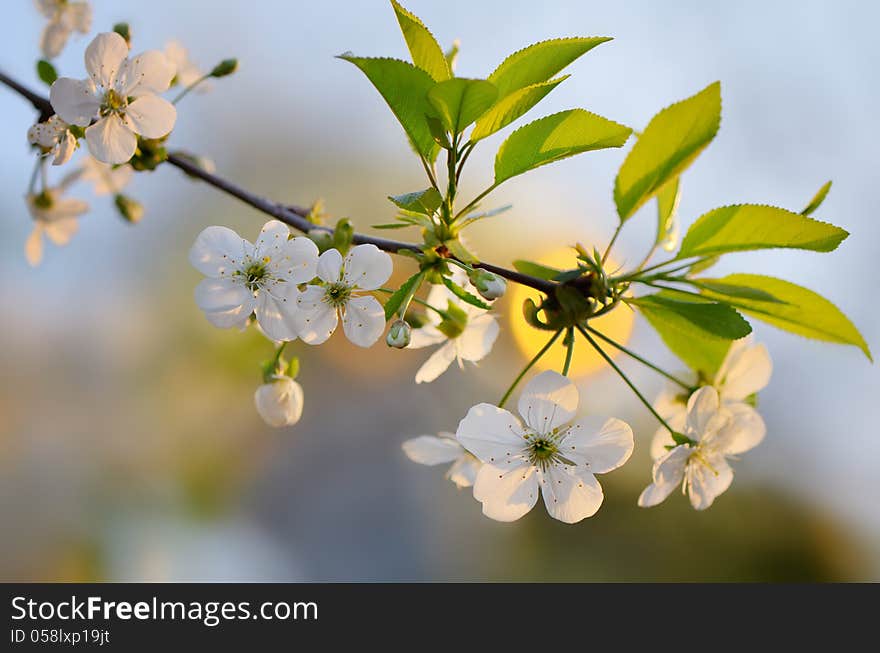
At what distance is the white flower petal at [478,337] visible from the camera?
3.55ft

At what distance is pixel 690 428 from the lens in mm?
980

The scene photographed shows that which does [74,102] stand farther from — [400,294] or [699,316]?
[699,316]

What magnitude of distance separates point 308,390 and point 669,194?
547cm

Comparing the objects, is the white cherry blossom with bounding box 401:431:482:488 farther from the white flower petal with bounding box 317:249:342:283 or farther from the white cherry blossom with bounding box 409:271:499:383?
the white flower petal with bounding box 317:249:342:283

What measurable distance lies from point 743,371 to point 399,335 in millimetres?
580

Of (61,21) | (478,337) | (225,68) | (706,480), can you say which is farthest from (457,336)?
(61,21)

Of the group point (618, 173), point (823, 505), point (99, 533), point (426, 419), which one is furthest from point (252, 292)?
point (823, 505)

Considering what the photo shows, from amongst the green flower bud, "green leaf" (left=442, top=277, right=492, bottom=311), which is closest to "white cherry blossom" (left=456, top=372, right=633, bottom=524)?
"green leaf" (left=442, top=277, right=492, bottom=311)

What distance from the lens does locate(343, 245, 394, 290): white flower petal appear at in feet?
2.75

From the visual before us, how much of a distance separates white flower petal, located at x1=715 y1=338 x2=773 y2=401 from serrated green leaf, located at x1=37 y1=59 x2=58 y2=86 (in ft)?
3.69

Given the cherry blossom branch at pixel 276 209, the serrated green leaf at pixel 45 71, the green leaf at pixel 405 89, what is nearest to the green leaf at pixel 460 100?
the green leaf at pixel 405 89

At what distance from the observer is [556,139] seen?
0.83m

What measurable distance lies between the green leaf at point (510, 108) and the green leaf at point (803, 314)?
1.06 ft

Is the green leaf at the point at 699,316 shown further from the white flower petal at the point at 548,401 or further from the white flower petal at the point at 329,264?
the white flower petal at the point at 329,264
